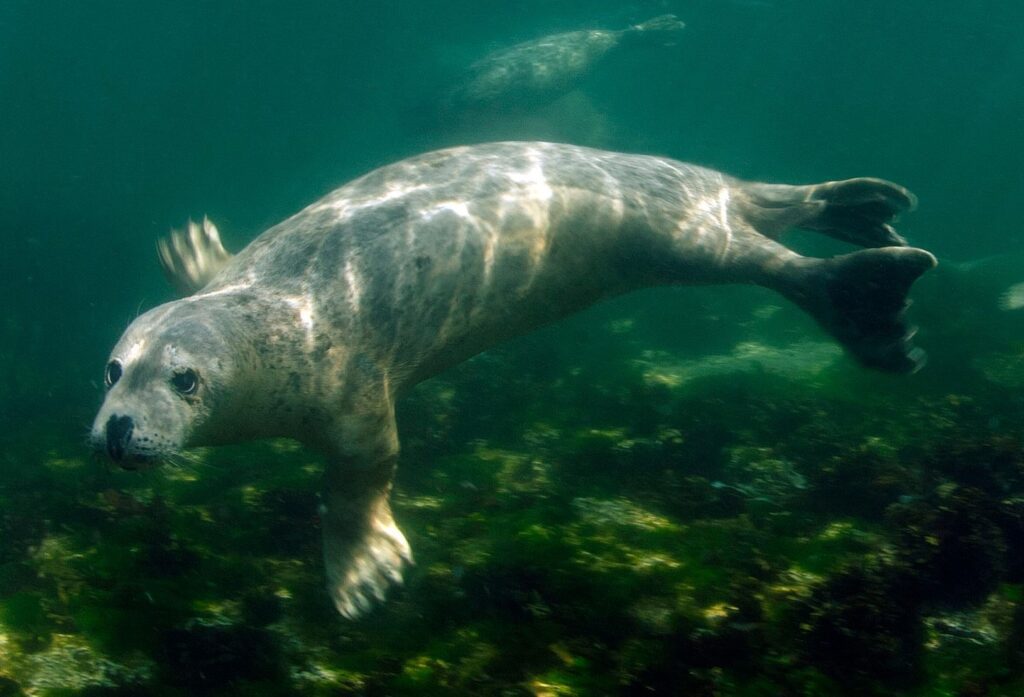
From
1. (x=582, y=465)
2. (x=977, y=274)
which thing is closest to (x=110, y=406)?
(x=582, y=465)

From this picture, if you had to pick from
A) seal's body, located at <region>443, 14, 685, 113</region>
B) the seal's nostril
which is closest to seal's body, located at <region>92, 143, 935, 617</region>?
the seal's nostril

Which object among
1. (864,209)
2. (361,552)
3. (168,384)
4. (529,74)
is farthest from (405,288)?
(529,74)

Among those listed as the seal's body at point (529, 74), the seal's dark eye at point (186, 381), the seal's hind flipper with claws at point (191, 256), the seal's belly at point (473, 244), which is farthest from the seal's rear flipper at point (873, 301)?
the seal's body at point (529, 74)

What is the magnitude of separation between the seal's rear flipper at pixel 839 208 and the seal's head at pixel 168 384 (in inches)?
184

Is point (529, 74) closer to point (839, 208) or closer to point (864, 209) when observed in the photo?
point (839, 208)

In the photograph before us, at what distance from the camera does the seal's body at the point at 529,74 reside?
733 inches

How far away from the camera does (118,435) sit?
324 centimetres

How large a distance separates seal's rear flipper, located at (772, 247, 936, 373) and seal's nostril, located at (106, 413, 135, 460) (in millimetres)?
4835

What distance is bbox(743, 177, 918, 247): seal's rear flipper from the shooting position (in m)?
6.14

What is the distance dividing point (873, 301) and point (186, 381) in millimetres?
4750

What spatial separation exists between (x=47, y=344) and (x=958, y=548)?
1611 centimetres

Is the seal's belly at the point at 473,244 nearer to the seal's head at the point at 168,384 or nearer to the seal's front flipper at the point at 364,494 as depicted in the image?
the seal's front flipper at the point at 364,494

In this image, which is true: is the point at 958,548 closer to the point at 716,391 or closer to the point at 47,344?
the point at 716,391

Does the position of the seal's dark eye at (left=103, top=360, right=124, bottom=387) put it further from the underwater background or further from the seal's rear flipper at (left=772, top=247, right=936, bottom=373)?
the seal's rear flipper at (left=772, top=247, right=936, bottom=373)
